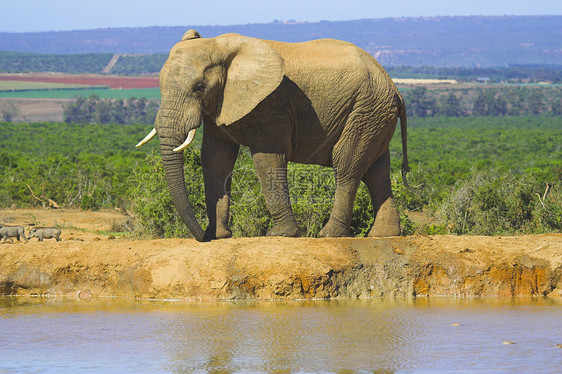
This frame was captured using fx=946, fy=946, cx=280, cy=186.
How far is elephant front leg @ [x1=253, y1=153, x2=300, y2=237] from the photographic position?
1138cm

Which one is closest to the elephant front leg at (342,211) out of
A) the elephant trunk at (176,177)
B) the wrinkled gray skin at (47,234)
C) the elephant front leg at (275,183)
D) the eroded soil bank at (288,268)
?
the eroded soil bank at (288,268)

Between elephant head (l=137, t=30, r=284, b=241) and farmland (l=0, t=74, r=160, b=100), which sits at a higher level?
farmland (l=0, t=74, r=160, b=100)

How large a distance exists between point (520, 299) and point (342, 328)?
288 cm

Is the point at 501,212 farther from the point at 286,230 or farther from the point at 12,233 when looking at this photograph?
the point at 12,233

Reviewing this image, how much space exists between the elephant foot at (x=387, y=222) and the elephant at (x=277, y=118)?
0.01 meters

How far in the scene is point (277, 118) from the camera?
11.5 meters

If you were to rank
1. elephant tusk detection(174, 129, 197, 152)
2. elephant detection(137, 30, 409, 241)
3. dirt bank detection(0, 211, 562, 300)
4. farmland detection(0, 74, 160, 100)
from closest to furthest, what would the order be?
1. elephant tusk detection(174, 129, 197, 152)
2. elephant detection(137, 30, 409, 241)
3. dirt bank detection(0, 211, 562, 300)
4. farmland detection(0, 74, 160, 100)

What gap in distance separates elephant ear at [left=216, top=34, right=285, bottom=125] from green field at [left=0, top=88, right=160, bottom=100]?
134690mm

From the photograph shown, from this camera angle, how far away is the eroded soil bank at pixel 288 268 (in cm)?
1111

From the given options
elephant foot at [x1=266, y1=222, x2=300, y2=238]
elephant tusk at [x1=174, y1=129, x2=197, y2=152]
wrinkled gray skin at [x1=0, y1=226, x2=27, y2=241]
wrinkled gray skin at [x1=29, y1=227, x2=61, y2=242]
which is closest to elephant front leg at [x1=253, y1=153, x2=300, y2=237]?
elephant foot at [x1=266, y1=222, x2=300, y2=238]

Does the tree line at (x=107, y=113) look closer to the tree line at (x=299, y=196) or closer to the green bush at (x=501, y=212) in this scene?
the tree line at (x=299, y=196)

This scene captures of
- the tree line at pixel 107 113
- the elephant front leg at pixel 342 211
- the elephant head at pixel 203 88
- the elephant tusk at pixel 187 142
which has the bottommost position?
the elephant front leg at pixel 342 211

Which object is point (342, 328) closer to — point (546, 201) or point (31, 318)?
point (31, 318)

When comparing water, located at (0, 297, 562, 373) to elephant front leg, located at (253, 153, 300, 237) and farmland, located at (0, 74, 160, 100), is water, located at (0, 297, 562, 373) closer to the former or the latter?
elephant front leg, located at (253, 153, 300, 237)
